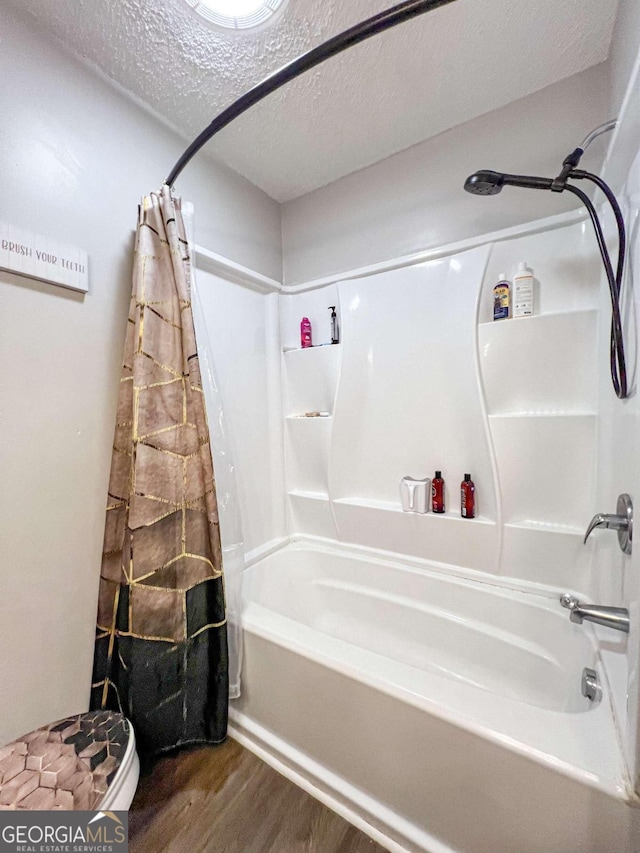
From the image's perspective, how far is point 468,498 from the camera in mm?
1492

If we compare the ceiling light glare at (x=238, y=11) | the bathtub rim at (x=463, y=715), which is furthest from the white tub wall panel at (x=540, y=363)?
the ceiling light glare at (x=238, y=11)

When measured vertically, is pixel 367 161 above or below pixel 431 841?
above

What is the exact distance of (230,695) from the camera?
4.33ft

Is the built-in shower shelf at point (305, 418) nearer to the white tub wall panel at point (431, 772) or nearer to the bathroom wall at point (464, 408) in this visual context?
the bathroom wall at point (464, 408)

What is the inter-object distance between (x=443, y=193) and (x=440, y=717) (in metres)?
1.94

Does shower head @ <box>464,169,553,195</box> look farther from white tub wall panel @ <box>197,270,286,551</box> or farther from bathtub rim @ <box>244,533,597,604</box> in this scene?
bathtub rim @ <box>244,533,597,604</box>

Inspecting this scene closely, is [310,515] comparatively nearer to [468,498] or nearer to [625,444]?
[468,498]

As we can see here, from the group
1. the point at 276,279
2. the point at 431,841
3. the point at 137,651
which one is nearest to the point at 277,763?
the point at 431,841

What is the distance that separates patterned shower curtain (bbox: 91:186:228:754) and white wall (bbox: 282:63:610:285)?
86cm

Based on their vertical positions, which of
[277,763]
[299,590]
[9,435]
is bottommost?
[277,763]

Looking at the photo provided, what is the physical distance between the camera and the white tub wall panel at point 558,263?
4.21ft

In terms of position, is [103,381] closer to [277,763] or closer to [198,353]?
[198,353]

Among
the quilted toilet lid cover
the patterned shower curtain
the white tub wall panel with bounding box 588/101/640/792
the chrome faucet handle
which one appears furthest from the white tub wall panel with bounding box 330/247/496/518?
the quilted toilet lid cover

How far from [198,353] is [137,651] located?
107cm
